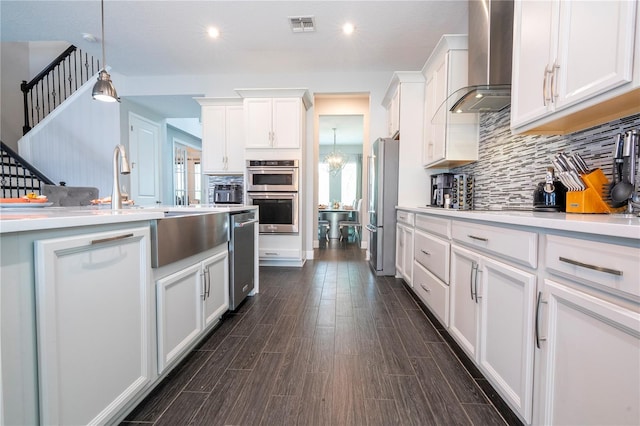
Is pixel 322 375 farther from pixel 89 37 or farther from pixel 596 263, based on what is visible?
pixel 89 37

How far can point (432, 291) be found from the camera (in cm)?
212

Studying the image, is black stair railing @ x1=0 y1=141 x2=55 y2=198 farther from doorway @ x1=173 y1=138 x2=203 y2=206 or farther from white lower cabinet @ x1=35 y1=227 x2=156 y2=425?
white lower cabinet @ x1=35 y1=227 x2=156 y2=425

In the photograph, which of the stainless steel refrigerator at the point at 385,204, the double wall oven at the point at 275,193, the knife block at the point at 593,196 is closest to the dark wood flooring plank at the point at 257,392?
the knife block at the point at 593,196

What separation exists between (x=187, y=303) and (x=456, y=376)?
1527 millimetres

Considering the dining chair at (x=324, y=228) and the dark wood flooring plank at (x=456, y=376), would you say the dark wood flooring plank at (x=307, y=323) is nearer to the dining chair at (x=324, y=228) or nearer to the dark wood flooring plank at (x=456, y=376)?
the dark wood flooring plank at (x=456, y=376)

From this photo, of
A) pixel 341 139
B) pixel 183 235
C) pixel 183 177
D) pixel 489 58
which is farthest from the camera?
pixel 341 139

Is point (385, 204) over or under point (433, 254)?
over

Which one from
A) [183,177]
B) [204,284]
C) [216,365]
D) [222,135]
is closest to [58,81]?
[183,177]

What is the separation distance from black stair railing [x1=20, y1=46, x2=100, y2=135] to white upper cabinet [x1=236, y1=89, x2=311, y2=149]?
3.62 meters

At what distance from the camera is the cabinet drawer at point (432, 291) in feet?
6.12

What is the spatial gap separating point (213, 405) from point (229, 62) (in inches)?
171

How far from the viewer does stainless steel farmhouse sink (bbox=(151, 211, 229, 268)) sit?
1.26 metres

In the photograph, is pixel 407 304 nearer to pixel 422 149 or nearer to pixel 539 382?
pixel 539 382

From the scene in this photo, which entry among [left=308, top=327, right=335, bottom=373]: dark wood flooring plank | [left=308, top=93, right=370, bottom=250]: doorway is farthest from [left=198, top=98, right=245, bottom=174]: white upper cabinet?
[left=308, top=327, right=335, bottom=373]: dark wood flooring plank
